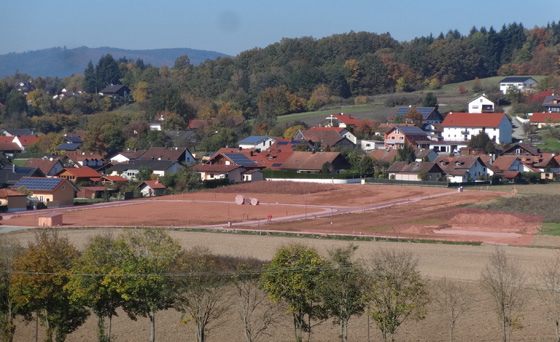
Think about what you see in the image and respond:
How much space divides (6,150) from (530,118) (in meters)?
45.2

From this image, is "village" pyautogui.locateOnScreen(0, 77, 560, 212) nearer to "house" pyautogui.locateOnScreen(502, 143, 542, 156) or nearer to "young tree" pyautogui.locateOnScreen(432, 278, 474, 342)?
"house" pyautogui.locateOnScreen(502, 143, 542, 156)

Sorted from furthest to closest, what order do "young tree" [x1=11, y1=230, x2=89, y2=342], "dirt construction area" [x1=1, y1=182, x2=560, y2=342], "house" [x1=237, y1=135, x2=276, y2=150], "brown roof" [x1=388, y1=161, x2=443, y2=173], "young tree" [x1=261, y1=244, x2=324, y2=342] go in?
"house" [x1=237, y1=135, x2=276, y2=150] → "brown roof" [x1=388, y1=161, x2=443, y2=173] → "dirt construction area" [x1=1, y1=182, x2=560, y2=342] → "young tree" [x1=11, y1=230, x2=89, y2=342] → "young tree" [x1=261, y1=244, x2=324, y2=342]

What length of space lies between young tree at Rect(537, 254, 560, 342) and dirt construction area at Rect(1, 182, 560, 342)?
0.72ft

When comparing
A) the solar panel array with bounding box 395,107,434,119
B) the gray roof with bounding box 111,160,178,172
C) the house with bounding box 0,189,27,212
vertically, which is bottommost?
the house with bounding box 0,189,27,212

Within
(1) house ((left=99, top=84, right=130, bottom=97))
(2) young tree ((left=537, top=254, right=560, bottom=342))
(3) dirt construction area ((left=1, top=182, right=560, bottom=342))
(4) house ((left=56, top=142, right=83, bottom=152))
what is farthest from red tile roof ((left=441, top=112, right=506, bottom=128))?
(1) house ((left=99, top=84, right=130, bottom=97))

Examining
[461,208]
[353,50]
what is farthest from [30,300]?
[353,50]

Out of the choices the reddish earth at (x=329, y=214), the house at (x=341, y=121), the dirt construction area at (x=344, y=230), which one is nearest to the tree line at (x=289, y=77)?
the house at (x=341, y=121)

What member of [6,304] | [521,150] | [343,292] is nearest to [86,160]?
[521,150]

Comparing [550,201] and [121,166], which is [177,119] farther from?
[550,201]

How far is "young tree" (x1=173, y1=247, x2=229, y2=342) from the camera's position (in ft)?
62.7

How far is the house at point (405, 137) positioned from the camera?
223 feet

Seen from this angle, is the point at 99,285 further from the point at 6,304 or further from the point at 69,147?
the point at 69,147

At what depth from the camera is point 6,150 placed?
75062mm

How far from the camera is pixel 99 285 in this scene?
19859 mm
